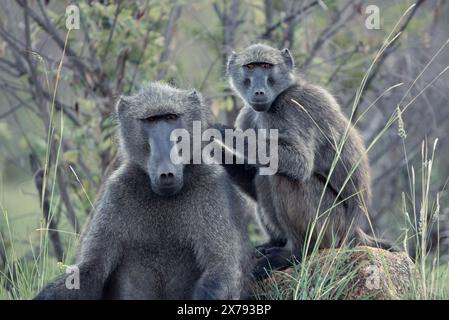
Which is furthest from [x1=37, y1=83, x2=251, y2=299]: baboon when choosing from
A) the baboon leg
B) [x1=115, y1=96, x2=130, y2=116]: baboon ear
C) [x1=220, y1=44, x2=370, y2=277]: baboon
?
the baboon leg

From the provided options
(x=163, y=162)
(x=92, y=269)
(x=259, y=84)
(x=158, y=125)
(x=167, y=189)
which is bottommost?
(x=92, y=269)

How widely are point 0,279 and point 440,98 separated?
5.36m

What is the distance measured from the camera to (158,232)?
3877mm

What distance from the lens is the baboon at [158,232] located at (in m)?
3.79

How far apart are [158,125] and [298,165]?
3.87 ft

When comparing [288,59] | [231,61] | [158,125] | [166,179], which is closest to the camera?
[166,179]

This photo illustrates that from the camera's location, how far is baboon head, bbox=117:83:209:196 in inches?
146

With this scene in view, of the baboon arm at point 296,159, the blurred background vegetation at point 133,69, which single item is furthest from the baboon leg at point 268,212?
the blurred background vegetation at point 133,69

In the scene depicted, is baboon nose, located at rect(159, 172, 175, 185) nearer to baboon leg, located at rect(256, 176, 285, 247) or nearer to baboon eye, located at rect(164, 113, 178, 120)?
baboon eye, located at rect(164, 113, 178, 120)

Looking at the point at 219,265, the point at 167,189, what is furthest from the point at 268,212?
the point at 167,189

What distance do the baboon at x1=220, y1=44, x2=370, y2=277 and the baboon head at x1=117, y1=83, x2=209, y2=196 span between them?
0.81 metres
